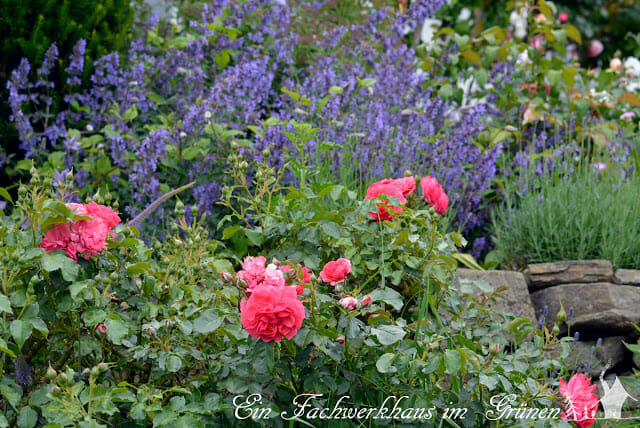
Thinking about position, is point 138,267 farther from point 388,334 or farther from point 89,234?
point 388,334

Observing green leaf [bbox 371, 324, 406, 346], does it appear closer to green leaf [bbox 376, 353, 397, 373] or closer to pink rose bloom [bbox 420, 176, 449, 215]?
green leaf [bbox 376, 353, 397, 373]

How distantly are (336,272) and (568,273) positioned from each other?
159 centimetres

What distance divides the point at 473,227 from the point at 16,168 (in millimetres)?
2379

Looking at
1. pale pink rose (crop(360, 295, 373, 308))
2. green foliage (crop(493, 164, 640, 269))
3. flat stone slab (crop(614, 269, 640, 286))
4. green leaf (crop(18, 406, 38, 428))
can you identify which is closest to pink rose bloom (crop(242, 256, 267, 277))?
pale pink rose (crop(360, 295, 373, 308))

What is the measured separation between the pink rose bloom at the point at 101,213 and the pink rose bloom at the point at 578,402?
4.25 feet

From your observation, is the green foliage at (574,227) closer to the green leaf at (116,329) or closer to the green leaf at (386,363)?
the green leaf at (386,363)

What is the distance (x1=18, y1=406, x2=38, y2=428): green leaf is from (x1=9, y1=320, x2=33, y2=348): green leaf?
0.19 m

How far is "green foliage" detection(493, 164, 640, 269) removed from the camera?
295 centimetres

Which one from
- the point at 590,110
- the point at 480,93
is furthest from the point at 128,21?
the point at 590,110

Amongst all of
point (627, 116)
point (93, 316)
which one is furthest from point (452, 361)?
point (627, 116)

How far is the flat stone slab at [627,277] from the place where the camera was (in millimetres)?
2869

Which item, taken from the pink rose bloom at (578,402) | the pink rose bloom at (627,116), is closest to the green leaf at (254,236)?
the pink rose bloom at (578,402)

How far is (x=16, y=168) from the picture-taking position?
3.06 meters

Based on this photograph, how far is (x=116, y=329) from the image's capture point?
152 cm
